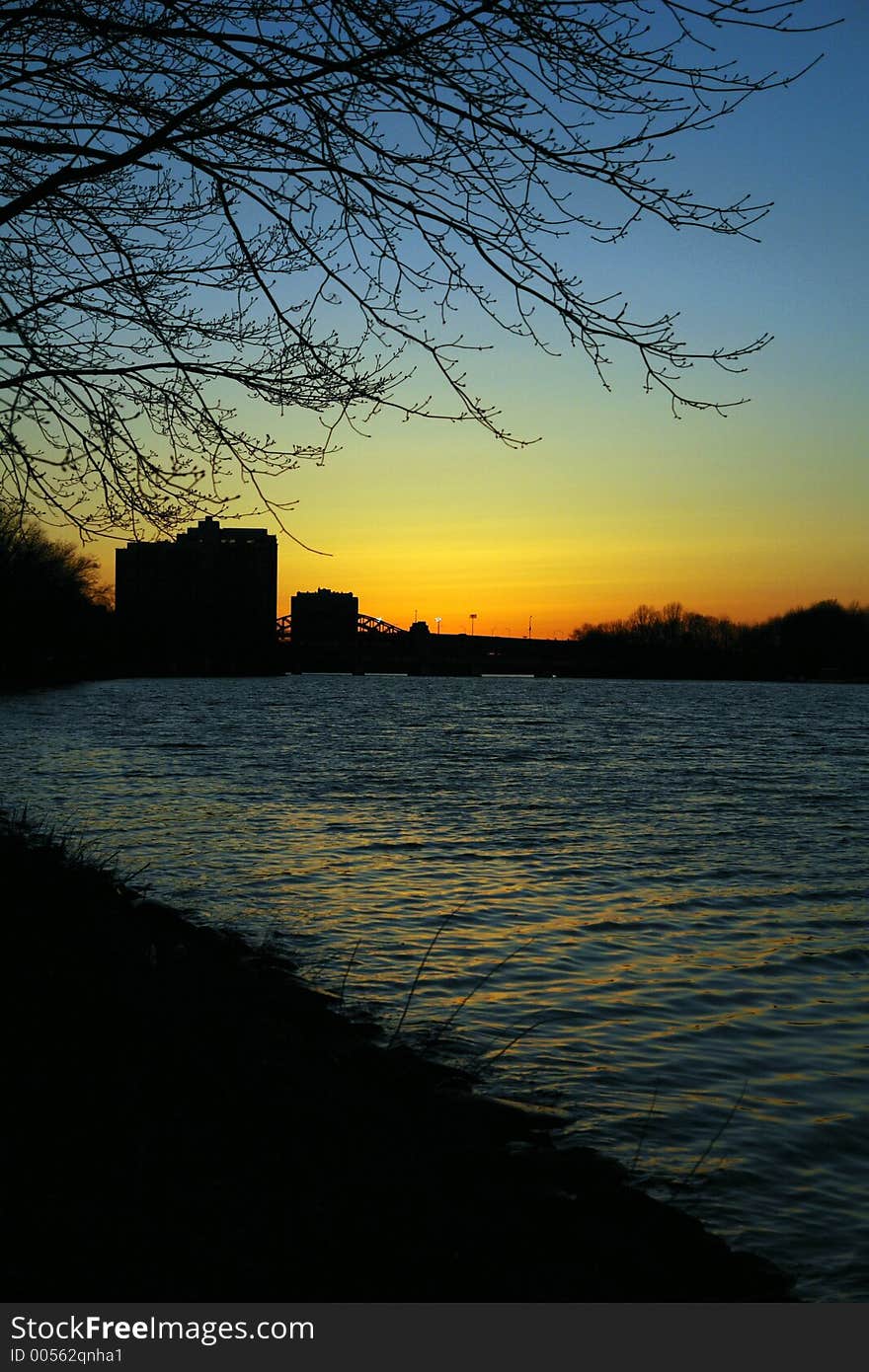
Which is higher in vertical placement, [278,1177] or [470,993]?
[278,1177]

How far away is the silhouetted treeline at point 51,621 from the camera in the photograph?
84.1m

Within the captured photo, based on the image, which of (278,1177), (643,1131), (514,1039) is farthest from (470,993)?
(278,1177)

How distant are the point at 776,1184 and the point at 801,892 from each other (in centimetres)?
1040

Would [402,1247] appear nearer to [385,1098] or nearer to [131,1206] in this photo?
[131,1206]

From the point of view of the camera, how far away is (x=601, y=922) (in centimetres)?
1370

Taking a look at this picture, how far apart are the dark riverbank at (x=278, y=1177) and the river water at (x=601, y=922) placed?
0.96 meters

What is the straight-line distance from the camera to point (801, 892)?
1641 cm

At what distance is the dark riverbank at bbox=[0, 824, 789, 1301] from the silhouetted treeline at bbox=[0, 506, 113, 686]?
64510 millimetres

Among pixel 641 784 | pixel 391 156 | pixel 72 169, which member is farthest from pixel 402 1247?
pixel 641 784

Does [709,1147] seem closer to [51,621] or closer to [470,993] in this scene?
[470,993]

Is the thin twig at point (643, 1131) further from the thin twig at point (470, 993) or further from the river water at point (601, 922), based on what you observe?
the thin twig at point (470, 993)

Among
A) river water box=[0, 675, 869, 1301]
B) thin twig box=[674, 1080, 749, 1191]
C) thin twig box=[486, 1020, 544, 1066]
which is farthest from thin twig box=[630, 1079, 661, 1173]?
thin twig box=[486, 1020, 544, 1066]

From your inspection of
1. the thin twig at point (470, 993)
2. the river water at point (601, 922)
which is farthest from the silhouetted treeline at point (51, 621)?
the thin twig at point (470, 993)

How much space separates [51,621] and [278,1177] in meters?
104
